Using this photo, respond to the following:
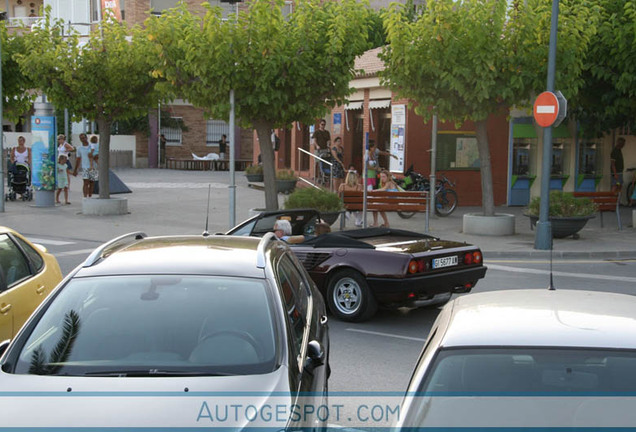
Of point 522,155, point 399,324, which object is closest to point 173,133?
point 522,155

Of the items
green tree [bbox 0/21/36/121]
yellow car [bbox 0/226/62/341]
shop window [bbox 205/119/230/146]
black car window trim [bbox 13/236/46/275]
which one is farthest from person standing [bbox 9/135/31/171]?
shop window [bbox 205/119/230/146]

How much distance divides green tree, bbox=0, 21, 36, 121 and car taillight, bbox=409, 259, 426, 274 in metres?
17.0

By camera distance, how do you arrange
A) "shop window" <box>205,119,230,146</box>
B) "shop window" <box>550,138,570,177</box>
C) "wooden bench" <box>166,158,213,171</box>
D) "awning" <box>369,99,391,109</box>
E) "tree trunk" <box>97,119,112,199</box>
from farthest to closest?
1. "shop window" <box>205,119,230,146</box>
2. "wooden bench" <box>166,158,213,171</box>
3. "shop window" <box>550,138,570,177</box>
4. "awning" <box>369,99,391,109</box>
5. "tree trunk" <box>97,119,112,199</box>

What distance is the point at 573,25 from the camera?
1728 cm

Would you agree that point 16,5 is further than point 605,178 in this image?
Yes

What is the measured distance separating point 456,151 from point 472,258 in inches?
579

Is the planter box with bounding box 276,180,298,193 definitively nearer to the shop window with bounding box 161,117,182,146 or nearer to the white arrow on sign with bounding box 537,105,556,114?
the white arrow on sign with bounding box 537,105,556,114

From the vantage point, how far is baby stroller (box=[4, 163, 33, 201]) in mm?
24688

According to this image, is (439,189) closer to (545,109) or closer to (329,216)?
(329,216)

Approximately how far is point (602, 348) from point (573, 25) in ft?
49.8

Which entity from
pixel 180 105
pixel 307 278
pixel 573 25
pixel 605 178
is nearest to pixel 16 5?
pixel 180 105

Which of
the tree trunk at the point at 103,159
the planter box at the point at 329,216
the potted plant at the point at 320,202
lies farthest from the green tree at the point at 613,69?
the tree trunk at the point at 103,159

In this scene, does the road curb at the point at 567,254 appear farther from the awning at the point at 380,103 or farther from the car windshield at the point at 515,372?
the car windshield at the point at 515,372

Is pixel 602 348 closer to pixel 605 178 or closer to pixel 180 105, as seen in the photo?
pixel 605 178
